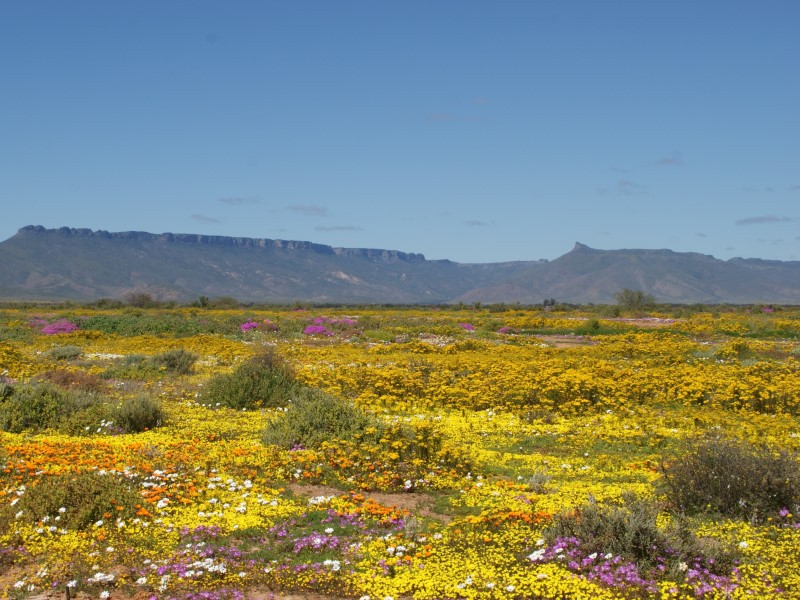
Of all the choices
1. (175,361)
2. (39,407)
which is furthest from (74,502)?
(175,361)

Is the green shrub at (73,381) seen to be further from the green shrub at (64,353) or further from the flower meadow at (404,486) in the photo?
the green shrub at (64,353)

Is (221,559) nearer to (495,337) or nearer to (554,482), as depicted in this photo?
(554,482)

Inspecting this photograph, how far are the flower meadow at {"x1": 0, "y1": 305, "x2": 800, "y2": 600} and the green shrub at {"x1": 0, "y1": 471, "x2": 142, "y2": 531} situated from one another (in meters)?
0.03

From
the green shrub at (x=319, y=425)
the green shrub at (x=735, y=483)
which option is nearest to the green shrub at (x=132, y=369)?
the green shrub at (x=319, y=425)

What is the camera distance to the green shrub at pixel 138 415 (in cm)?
1433

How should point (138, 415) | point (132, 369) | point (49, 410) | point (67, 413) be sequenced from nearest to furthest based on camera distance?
point (138, 415)
point (49, 410)
point (67, 413)
point (132, 369)

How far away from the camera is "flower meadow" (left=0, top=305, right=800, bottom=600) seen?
7457 millimetres

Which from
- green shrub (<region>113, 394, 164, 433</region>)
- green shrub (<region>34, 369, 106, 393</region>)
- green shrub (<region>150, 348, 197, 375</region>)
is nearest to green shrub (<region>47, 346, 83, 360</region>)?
green shrub (<region>150, 348, 197, 375</region>)

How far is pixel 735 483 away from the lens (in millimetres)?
9219

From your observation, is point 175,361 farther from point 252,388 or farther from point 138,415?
point 138,415

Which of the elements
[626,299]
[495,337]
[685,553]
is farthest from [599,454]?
[626,299]

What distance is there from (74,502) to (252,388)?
8.68 meters

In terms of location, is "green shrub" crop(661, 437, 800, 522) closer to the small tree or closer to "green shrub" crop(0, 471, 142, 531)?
"green shrub" crop(0, 471, 142, 531)

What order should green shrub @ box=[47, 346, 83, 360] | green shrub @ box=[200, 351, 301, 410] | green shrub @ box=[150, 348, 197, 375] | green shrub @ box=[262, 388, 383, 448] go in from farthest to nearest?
1. green shrub @ box=[47, 346, 83, 360]
2. green shrub @ box=[150, 348, 197, 375]
3. green shrub @ box=[200, 351, 301, 410]
4. green shrub @ box=[262, 388, 383, 448]
